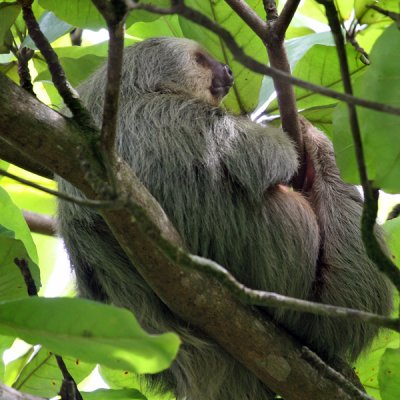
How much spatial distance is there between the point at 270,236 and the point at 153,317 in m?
0.77

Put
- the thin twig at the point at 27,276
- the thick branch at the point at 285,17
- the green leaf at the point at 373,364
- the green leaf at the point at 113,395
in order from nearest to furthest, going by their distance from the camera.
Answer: the thin twig at the point at 27,276 → the thick branch at the point at 285,17 → the green leaf at the point at 113,395 → the green leaf at the point at 373,364

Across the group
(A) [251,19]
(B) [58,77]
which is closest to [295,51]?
(A) [251,19]

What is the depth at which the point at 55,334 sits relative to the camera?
2.50 metres

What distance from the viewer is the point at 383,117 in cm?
280

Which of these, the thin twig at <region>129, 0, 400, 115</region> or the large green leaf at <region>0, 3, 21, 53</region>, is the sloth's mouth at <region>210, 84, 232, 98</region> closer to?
the large green leaf at <region>0, 3, 21, 53</region>

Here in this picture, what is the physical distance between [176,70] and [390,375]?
2519mm

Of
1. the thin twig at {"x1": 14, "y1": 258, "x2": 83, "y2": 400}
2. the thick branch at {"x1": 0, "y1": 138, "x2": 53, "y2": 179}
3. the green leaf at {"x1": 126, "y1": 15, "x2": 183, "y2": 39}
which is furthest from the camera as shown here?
the green leaf at {"x1": 126, "y1": 15, "x2": 183, "y2": 39}

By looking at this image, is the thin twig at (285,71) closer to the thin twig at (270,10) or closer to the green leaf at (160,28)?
the thin twig at (270,10)

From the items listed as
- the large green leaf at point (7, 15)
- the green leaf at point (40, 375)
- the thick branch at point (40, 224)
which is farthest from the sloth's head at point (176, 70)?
the green leaf at point (40, 375)

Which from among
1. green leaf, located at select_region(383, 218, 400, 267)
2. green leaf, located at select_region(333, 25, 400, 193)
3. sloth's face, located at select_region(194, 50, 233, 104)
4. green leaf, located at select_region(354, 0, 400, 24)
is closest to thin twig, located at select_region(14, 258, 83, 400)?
green leaf, located at select_region(333, 25, 400, 193)

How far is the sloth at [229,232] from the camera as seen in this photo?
12.5ft

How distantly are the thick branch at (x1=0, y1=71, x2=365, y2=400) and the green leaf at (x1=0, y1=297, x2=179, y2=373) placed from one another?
0.91ft

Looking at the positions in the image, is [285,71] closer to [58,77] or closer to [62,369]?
[58,77]

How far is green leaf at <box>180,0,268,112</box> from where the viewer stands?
4559 mm
